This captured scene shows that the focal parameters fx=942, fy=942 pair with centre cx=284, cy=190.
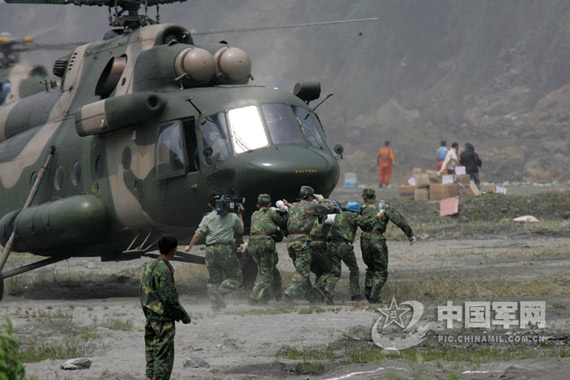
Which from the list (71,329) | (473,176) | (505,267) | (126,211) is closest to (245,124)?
(126,211)

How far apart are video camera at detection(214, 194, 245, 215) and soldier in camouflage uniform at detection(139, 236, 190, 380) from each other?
525cm

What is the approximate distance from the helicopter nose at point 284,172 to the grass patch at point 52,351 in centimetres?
402

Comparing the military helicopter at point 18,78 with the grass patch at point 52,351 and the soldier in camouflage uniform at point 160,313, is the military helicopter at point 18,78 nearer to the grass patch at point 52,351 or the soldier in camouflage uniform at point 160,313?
the grass patch at point 52,351

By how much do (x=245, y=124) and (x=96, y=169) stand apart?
2984 millimetres

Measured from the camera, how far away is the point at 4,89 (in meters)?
19.4

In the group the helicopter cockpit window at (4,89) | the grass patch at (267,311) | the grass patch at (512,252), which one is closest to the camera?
the grass patch at (267,311)

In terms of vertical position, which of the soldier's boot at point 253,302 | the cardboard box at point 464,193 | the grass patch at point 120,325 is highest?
the cardboard box at point 464,193

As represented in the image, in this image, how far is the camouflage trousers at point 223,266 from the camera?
44.1ft

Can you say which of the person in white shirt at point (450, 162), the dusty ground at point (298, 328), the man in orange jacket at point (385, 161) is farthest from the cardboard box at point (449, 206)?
the man in orange jacket at point (385, 161)

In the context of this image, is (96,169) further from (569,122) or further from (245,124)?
(569,122)

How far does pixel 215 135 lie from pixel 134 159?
5.25ft

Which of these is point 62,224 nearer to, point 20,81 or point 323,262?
point 323,262

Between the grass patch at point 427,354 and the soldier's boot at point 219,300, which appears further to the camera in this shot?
the soldier's boot at point 219,300

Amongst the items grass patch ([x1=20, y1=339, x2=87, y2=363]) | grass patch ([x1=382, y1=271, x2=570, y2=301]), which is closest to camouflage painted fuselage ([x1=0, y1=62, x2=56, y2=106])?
grass patch ([x1=382, y1=271, x2=570, y2=301])
